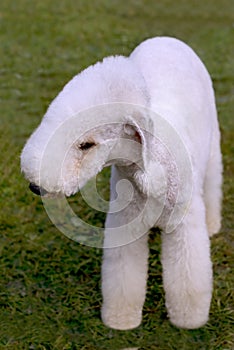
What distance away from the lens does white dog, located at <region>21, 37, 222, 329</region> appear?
208 cm

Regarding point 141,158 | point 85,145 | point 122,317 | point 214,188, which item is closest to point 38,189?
point 85,145

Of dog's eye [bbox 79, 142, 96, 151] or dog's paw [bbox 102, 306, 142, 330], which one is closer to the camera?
dog's eye [bbox 79, 142, 96, 151]

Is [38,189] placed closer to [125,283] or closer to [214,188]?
[125,283]

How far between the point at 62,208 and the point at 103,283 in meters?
1.10

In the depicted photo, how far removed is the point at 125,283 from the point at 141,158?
2.33ft

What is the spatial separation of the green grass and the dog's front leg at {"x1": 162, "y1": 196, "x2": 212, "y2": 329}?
11 cm

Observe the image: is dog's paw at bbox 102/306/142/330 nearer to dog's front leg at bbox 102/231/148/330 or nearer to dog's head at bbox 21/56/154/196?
dog's front leg at bbox 102/231/148/330

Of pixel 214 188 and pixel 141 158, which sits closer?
pixel 141 158

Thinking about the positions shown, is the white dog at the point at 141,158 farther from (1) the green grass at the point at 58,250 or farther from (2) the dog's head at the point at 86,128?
(1) the green grass at the point at 58,250

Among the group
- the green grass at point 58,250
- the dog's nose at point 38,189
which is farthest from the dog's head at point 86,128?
the green grass at point 58,250

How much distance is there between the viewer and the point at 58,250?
342cm

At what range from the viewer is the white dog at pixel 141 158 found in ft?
6.83

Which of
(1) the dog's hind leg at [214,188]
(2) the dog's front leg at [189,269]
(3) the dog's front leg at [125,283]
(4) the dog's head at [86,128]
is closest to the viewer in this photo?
(4) the dog's head at [86,128]

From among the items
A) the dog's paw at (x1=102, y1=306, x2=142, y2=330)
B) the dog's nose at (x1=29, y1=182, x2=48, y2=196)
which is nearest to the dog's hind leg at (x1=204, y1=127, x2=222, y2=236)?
the dog's paw at (x1=102, y1=306, x2=142, y2=330)
